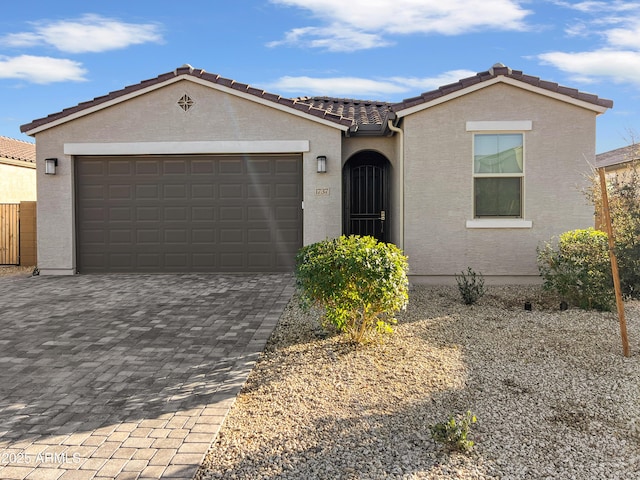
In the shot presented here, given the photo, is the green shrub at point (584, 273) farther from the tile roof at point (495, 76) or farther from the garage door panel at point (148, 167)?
the garage door panel at point (148, 167)

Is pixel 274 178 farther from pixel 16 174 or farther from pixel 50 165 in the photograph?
pixel 16 174

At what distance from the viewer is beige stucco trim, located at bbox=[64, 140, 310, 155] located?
11.4 metres

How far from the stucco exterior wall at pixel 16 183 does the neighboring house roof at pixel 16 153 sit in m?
0.20

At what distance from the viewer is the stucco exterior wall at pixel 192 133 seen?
11391 millimetres

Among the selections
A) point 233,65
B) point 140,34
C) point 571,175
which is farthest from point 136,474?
point 233,65

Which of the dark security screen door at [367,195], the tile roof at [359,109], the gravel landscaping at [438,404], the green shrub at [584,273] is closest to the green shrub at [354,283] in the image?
the gravel landscaping at [438,404]

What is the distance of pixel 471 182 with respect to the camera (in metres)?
10.0

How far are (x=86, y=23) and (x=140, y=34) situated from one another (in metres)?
1.60

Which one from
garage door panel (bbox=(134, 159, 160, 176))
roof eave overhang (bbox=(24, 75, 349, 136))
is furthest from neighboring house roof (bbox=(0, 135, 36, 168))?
garage door panel (bbox=(134, 159, 160, 176))

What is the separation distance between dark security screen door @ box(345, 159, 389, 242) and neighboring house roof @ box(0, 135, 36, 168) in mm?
12873

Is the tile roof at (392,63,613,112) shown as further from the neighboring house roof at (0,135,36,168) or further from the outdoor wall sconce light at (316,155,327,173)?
the neighboring house roof at (0,135,36,168)

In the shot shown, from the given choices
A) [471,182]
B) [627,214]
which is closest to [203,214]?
[471,182]

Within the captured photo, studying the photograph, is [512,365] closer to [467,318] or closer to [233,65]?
[467,318]

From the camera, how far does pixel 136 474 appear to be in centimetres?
332
